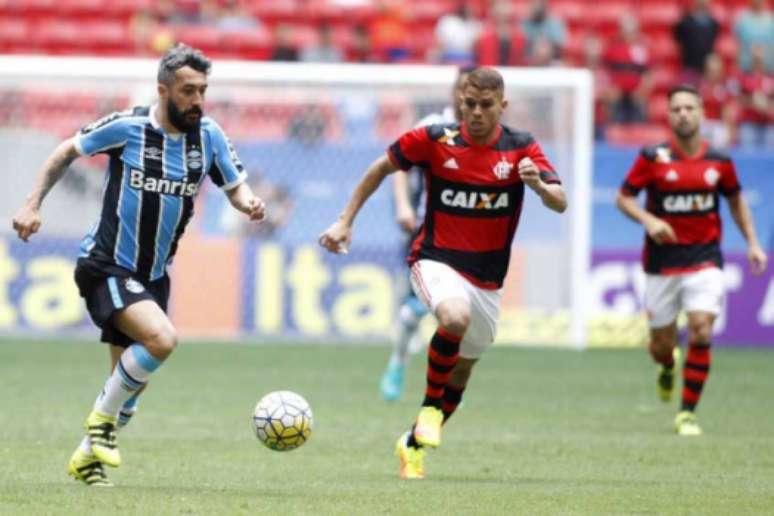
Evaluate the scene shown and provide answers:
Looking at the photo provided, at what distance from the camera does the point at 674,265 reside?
12375 mm

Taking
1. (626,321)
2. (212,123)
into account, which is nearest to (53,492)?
(212,123)

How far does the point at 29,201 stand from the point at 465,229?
2.29 m

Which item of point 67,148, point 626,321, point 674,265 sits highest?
point 67,148

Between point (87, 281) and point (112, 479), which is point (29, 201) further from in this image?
point (112, 479)

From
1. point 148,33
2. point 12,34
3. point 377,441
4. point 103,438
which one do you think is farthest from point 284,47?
point 103,438

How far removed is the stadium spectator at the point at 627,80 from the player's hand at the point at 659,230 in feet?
34.1

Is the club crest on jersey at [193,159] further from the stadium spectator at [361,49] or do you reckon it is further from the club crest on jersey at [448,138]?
the stadium spectator at [361,49]

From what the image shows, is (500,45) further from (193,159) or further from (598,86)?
(193,159)

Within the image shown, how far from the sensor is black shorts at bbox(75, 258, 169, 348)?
8586mm

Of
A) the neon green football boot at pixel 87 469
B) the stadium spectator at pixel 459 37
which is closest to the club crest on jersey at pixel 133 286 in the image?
the neon green football boot at pixel 87 469

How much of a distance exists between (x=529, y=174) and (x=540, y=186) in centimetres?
11

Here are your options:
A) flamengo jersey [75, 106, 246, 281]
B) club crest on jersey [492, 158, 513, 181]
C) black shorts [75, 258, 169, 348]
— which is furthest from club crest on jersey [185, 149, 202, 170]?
club crest on jersey [492, 158, 513, 181]

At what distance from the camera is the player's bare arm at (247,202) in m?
8.84

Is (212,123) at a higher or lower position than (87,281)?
higher
